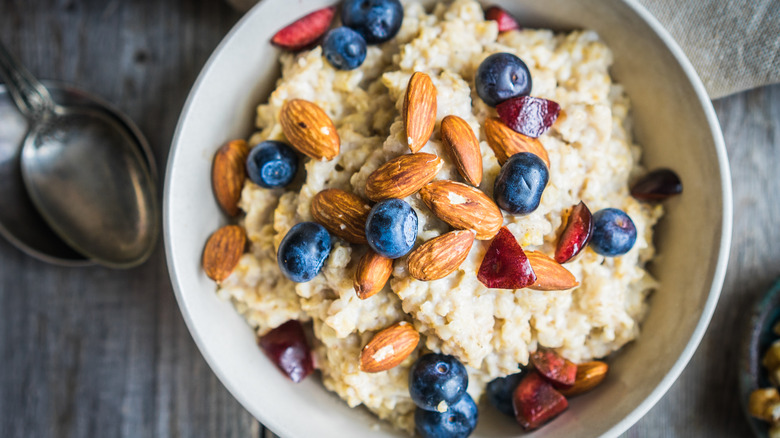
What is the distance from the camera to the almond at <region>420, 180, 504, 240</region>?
137 cm

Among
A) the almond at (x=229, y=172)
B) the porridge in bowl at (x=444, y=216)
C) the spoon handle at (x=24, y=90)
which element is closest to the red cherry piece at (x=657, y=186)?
the porridge in bowl at (x=444, y=216)

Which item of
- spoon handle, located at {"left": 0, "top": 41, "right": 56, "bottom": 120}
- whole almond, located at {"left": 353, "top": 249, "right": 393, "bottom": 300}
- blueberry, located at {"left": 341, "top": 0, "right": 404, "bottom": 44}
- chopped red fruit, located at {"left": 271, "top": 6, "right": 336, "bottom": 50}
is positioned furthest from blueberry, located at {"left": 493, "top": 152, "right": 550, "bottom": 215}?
spoon handle, located at {"left": 0, "top": 41, "right": 56, "bottom": 120}

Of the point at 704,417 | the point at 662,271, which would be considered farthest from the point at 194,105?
the point at 704,417

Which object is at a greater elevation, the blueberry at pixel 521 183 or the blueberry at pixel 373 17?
the blueberry at pixel 373 17

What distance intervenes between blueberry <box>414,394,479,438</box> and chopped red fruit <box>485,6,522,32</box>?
1.07 m

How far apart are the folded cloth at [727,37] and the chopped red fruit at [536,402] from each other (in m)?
1.09

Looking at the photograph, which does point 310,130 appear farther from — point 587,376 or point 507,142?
point 587,376

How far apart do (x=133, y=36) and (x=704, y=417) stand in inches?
95.8

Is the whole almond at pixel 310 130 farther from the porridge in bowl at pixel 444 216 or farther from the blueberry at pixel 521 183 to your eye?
the blueberry at pixel 521 183

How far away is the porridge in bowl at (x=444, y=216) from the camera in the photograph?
4.58 feet

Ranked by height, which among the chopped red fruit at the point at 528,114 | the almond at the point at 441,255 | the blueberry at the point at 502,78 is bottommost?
the almond at the point at 441,255

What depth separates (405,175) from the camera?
136cm

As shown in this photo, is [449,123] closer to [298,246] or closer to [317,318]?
[298,246]

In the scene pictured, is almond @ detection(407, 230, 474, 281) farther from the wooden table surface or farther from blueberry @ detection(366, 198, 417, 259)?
the wooden table surface
